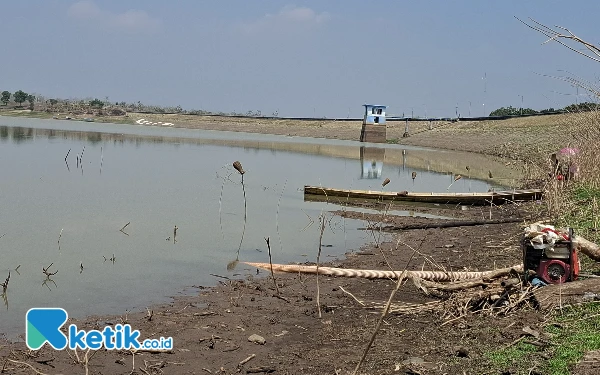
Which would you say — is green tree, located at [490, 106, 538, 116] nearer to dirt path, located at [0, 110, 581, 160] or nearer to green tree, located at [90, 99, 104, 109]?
dirt path, located at [0, 110, 581, 160]

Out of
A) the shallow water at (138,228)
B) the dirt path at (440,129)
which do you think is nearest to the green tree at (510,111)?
the dirt path at (440,129)

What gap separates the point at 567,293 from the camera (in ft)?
22.8

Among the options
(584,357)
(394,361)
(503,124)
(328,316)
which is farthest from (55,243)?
(503,124)

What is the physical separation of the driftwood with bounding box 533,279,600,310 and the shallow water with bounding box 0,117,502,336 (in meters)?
4.72

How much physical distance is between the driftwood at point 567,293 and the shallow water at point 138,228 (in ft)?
15.5

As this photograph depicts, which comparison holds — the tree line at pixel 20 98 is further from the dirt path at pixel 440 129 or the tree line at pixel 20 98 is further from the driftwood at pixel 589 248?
the driftwood at pixel 589 248

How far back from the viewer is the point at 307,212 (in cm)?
1819

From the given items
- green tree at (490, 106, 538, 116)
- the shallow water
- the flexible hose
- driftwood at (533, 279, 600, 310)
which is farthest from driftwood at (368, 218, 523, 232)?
green tree at (490, 106, 538, 116)

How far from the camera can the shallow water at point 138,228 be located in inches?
380

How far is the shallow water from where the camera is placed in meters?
9.65

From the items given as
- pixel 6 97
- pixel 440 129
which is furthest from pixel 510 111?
pixel 6 97

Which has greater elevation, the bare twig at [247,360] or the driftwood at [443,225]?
the driftwood at [443,225]

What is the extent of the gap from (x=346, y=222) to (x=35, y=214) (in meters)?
7.04

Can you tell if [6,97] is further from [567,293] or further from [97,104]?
[567,293]
